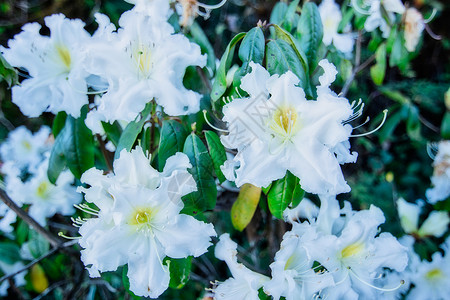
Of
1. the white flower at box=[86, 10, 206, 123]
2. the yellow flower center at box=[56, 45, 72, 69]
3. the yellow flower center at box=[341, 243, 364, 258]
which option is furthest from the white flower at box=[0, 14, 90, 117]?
the yellow flower center at box=[341, 243, 364, 258]

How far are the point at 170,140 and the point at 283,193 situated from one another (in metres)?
0.27

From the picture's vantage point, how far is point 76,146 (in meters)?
1.02

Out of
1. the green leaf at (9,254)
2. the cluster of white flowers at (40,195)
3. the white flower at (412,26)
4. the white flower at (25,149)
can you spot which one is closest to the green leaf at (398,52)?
the white flower at (412,26)

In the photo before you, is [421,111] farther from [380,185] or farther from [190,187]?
[190,187]

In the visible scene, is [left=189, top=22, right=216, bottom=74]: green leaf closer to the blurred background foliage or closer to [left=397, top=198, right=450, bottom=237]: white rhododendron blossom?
the blurred background foliage

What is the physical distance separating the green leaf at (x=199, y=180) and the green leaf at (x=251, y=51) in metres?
0.16

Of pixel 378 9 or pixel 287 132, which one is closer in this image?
pixel 287 132

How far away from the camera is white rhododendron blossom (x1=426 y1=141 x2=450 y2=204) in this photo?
5.02ft

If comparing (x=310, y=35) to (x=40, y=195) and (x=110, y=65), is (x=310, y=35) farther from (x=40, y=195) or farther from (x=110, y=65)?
(x=40, y=195)

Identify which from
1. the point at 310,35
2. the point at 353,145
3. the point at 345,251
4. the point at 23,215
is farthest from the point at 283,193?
the point at 353,145

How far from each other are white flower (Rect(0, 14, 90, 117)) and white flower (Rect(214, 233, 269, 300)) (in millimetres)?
470

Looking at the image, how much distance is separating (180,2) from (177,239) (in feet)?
1.99

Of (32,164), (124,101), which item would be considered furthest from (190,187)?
(32,164)

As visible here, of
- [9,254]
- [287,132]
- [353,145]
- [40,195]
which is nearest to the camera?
[287,132]
